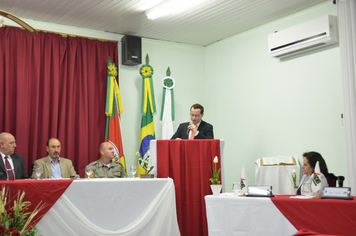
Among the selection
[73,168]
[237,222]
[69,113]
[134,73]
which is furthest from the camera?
[134,73]

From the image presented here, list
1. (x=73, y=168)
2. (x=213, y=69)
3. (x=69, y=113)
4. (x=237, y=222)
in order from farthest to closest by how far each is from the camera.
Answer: (x=213, y=69) → (x=69, y=113) → (x=73, y=168) → (x=237, y=222)

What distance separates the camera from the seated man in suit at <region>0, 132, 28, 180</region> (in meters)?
4.66

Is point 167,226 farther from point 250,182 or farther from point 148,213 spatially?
point 250,182

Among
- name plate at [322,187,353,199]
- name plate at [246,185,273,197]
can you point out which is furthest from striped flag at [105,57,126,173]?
name plate at [322,187,353,199]

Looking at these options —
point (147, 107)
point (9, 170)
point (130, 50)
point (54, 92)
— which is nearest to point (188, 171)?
point (9, 170)

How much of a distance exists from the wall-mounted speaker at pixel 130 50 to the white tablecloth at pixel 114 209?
2.69 meters

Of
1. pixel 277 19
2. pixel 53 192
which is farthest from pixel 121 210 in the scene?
pixel 277 19

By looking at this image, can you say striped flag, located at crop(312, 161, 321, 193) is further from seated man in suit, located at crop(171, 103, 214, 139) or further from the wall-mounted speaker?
the wall-mounted speaker

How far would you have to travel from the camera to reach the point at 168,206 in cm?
415

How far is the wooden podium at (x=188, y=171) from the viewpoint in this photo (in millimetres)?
4270

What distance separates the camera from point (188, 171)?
4.34 metres

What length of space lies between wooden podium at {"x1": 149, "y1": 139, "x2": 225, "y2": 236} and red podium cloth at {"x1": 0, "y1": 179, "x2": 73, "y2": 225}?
1.04 metres

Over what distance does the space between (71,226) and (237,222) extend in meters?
1.54

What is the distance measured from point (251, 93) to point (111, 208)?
3.20 meters
